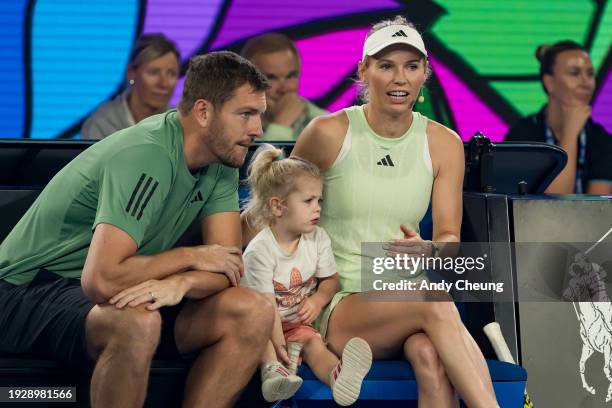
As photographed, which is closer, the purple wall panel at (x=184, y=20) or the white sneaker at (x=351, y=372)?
the white sneaker at (x=351, y=372)

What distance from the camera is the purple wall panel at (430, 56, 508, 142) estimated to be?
6.38 metres

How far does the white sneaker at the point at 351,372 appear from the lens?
2.80 meters

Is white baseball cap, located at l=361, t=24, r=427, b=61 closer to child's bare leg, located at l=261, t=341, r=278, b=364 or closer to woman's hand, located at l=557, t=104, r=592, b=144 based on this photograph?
child's bare leg, located at l=261, t=341, r=278, b=364

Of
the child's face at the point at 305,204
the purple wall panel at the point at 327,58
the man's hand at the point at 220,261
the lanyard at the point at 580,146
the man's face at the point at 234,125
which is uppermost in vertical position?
the purple wall panel at the point at 327,58

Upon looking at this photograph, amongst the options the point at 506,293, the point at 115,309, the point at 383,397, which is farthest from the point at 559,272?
the point at 115,309

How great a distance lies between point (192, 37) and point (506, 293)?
11.9 feet

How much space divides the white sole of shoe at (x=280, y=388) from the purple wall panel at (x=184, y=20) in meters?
3.82

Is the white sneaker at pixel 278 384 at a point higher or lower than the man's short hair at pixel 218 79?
lower

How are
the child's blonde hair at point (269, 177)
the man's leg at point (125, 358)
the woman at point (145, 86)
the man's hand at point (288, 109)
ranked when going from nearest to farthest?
the man's leg at point (125, 358) < the child's blonde hair at point (269, 177) < the woman at point (145, 86) < the man's hand at point (288, 109)

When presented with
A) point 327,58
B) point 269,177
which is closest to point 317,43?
point 327,58

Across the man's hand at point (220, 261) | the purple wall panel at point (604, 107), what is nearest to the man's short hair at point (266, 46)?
the purple wall panel at point (604, 107)

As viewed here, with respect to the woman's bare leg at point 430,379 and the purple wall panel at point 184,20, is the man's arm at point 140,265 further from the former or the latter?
the purple wall panel at point 184,20

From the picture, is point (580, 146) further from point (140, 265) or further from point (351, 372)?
point (140, 265)

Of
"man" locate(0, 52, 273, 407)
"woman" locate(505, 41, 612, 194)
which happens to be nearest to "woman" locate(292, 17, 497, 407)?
"man" locate(0, 52, 273, 407)
